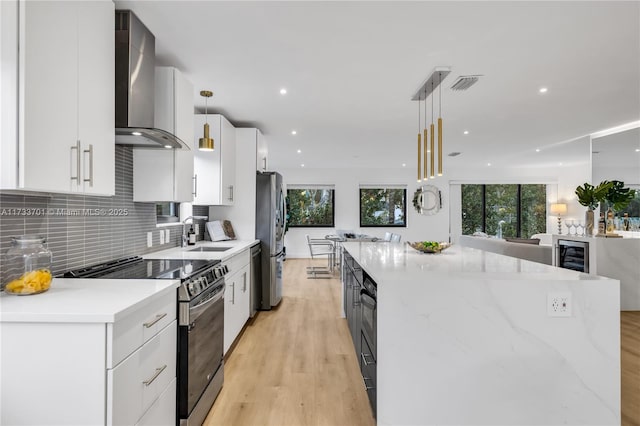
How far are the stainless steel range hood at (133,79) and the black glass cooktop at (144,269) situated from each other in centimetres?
84

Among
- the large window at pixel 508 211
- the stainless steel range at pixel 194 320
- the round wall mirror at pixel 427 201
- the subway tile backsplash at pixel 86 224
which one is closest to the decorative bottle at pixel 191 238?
the subway tile backsplash at pixel 86 224

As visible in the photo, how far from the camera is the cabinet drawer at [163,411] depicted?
143 cm

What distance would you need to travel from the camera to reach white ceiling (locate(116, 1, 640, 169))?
2.00m

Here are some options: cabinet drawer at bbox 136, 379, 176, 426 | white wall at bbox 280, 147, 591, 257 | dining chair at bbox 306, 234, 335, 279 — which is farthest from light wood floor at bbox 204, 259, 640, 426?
white wall at bbox 280, 147, 591, 257

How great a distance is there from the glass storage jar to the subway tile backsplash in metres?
0.14

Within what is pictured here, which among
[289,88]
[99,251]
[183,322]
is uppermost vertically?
[289,88]

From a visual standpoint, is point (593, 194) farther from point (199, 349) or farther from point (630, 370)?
point (199, 349)

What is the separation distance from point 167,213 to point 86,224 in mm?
1254

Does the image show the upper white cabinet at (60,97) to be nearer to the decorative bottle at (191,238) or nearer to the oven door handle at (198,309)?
the oven door handle at (198,309)

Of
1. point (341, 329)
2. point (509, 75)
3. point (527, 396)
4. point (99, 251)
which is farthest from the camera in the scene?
point (341, 329)

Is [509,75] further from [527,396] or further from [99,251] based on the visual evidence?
[99,251]

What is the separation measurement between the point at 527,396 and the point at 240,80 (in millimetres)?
3091

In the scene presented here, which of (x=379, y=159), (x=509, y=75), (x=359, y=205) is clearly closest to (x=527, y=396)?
(x=509, y=75)

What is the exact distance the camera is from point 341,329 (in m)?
3.55
